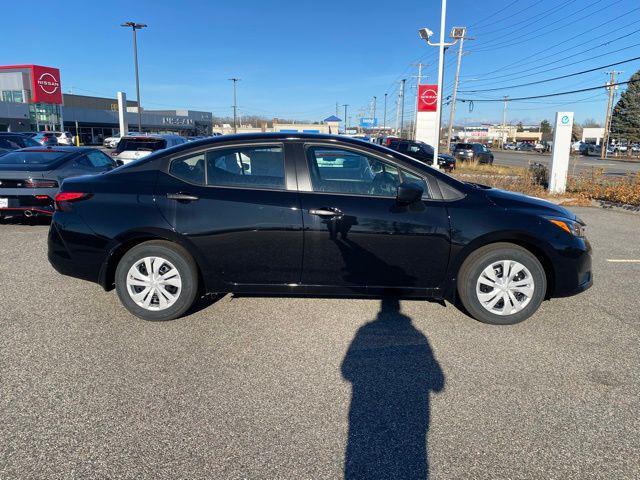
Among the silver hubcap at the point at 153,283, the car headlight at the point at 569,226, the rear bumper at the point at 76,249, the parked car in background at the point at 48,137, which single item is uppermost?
the parked car in background at the point at 48,137

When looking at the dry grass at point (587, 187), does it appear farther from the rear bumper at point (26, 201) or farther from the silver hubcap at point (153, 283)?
the silver hubcap at point (153, 283)

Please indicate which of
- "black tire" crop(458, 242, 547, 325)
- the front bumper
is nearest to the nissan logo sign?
"black tire" crop(458, 242, 547, 325)

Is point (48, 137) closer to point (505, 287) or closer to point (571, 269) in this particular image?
point (505, 287)

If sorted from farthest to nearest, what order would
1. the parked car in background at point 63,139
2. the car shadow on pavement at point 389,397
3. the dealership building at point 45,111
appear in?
1. the dealership building at point 45,111
2. the parked car in background at point 63,139
3. the car shadow on pavement at point 389,397

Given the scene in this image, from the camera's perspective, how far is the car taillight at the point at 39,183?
7641mm

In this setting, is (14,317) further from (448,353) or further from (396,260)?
(448,353)

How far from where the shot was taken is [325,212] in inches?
155

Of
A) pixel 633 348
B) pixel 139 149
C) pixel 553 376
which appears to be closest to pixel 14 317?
pixel 553 376

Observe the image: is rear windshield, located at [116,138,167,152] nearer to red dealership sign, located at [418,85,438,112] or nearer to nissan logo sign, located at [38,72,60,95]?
red dealership sign, located at [418,85,438,112]

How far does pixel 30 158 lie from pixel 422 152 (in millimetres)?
19536

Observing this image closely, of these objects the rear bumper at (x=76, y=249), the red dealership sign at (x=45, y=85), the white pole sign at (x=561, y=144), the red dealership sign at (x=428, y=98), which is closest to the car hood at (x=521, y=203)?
the rear bumper at (x=76, y=249)

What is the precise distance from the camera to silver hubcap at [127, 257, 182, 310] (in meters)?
4.11

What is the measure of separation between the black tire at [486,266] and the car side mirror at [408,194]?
0.74 m

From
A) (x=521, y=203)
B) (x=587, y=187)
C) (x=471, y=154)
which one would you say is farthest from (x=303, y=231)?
(x=471, y=154)
